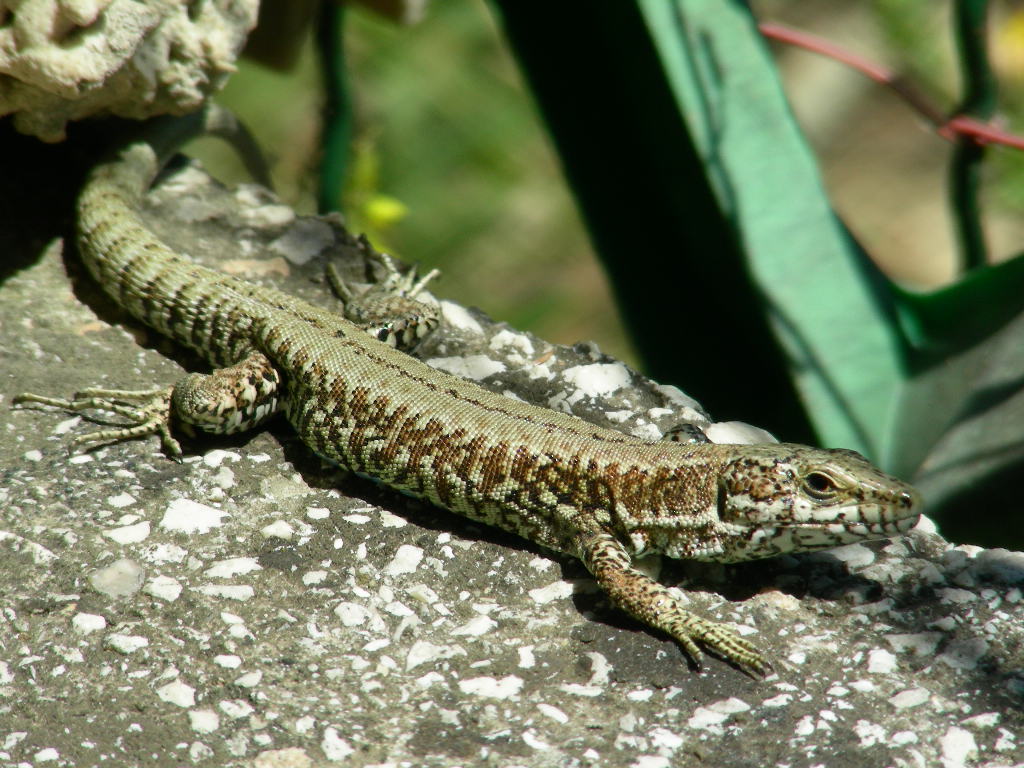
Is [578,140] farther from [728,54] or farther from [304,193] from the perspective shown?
[304,193]

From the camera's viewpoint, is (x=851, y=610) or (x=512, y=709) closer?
(x=512, y=709)

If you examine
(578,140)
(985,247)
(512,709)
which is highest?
(985,247)

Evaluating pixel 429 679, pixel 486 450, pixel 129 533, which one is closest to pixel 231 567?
pixel 129 533

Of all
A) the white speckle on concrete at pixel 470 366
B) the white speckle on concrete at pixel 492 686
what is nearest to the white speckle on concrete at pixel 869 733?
the white speckle on concrete at pixel 492 686

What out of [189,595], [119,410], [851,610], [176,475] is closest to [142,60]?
[119,410]

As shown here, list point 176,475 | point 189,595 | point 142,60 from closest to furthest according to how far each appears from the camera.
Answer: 1. point 189,595
2. point 176,475
3. point 142,60

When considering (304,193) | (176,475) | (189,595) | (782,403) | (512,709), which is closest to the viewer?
(512,709)

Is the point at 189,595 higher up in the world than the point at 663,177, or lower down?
lower down

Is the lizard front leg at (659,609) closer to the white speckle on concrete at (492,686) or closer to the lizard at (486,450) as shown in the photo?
the lizard at (486,450)
